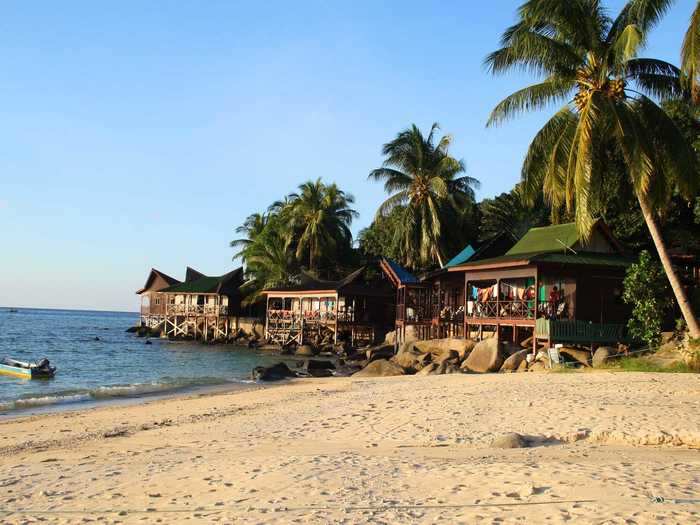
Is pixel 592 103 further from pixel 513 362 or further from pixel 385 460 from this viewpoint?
pixel 385 460

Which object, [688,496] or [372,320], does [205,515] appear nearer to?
[688,496]

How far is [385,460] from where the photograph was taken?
359 inches

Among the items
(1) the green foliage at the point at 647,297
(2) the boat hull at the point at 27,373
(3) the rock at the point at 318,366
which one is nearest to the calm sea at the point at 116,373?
(2) the boat hull at the point at 27,373

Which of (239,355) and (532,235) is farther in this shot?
(239,355)

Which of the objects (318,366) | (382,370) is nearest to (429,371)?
(382,370)

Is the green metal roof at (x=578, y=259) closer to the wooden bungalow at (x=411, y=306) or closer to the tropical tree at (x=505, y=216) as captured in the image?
the wooden bungalow at (x=411, y=306)

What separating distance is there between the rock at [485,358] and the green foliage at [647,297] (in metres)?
4.82

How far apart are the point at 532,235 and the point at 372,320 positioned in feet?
64.3

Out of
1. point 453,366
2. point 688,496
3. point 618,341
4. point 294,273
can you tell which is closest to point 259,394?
point 453,366

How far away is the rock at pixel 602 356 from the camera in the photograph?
21.2 m

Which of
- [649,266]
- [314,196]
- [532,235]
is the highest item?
[314,196]

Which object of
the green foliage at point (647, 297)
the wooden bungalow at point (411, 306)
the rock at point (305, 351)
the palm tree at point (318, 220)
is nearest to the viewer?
the green foliage at point (647, 297)

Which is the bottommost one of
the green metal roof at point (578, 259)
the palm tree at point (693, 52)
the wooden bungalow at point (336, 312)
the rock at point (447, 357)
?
the rock at point (447, 357)

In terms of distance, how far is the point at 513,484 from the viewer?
24.2 feet
